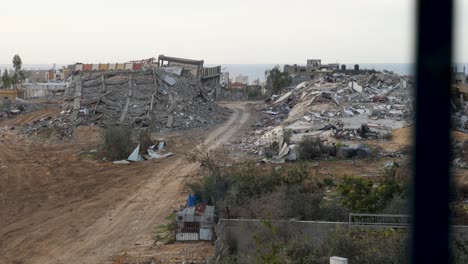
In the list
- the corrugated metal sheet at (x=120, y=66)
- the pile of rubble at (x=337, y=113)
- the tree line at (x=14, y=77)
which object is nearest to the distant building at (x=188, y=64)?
the pile of rubble at (x=337, y=113)

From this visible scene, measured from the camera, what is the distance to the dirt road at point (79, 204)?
10414mm

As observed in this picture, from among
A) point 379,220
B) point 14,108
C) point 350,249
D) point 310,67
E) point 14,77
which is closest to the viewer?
point 350,249

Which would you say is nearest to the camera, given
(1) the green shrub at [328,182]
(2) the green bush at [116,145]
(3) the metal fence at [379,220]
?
(3) the metal fence at [379,220]

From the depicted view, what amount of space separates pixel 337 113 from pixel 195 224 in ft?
61.7

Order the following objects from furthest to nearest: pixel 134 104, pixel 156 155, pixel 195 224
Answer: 1. pixel 134 104
2. pixel 156 155
3. pixel 195 224

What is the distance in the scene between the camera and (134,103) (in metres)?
28.9

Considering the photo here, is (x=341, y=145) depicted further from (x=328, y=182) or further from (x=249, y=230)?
(x=249, y=230)

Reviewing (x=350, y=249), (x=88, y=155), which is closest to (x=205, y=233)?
(x=350, y=249)

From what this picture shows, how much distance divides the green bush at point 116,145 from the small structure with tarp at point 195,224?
9.93 m

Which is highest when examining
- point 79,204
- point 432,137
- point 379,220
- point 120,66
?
point 120,66

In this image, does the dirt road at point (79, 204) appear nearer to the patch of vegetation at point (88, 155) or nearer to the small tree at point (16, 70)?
the patch of vegetation at point (88, 155)

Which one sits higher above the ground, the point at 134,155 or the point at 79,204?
the point at 134,155

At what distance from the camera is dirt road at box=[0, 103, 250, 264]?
1041cm

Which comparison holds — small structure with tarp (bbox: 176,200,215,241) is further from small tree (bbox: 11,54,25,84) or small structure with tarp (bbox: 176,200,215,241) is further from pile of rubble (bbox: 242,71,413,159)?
small tree (bbox: 11,54,25,84)
